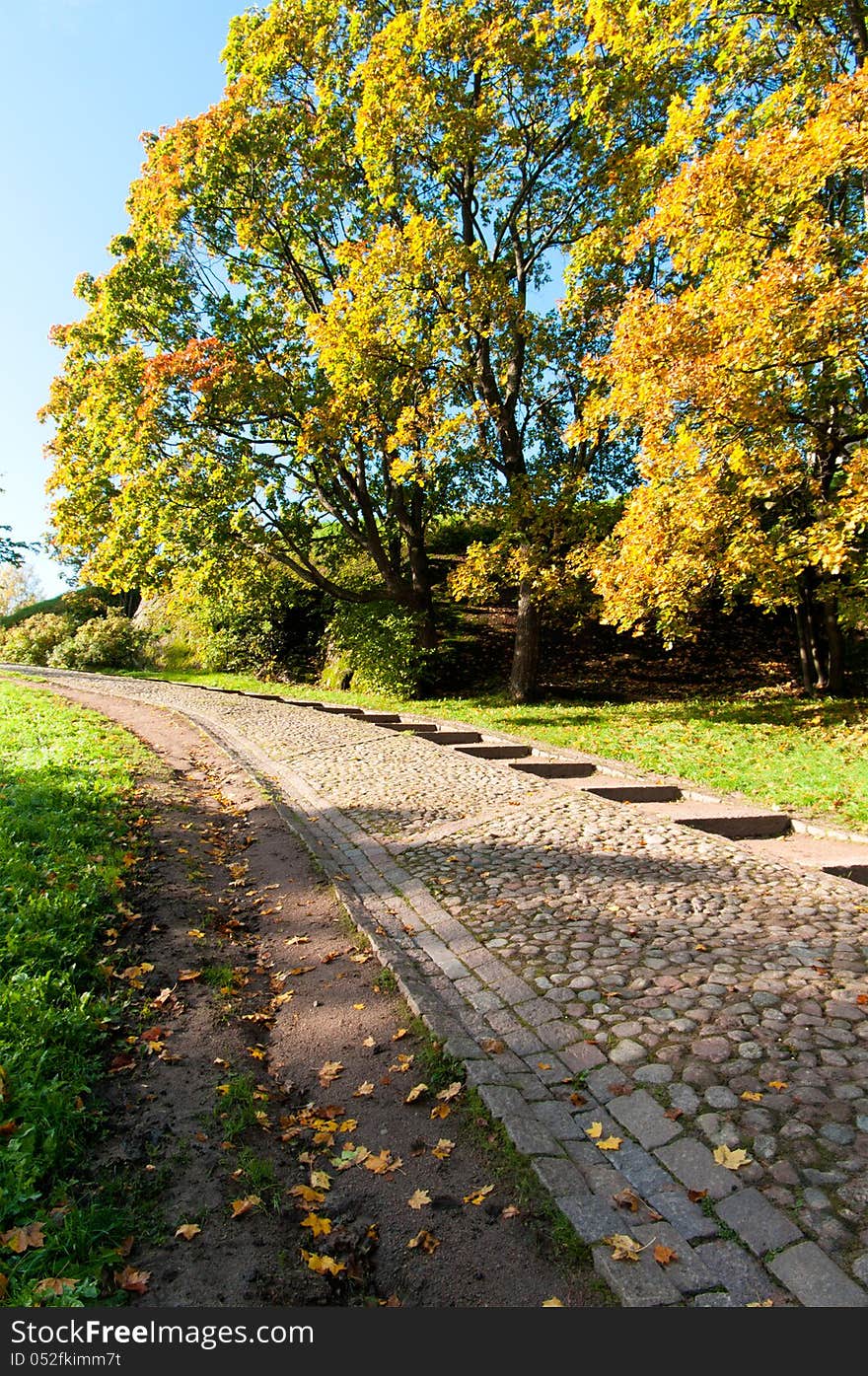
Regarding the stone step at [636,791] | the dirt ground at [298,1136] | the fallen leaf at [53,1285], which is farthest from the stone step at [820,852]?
the fallen leaf at [53,1285]

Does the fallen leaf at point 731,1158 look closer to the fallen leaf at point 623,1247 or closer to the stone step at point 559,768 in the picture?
the fallen leaf at point 623,1247

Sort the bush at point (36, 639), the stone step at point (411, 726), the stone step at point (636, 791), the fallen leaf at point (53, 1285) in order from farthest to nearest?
1. the bush at point (36, 639)
2. the stone step at point (411, 726)
3. the stone step at point (636, 791)
4. the fallen leaf at point (53, 1285)

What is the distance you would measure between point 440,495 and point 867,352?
1086 centimetres

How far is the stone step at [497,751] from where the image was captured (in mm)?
10234

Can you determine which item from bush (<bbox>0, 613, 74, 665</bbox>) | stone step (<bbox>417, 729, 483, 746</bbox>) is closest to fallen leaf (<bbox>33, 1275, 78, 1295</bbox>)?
stone step (<bbox>417, 729, 483, 746</bbox>)

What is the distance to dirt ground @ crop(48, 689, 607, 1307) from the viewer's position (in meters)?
2.38

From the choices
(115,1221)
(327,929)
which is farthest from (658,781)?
(115,1221)

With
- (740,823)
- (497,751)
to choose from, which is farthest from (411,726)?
(740,823)

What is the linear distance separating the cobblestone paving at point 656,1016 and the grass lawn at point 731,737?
7.03ft

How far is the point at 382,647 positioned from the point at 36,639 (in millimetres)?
18180

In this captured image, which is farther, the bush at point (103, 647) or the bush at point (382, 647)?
the bush at point (103, 647)

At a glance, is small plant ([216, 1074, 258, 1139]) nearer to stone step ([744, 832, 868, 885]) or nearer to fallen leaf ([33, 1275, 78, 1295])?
fallen leaf ([33, 1275, 78, 1295])

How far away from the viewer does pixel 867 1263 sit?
7.25 feet

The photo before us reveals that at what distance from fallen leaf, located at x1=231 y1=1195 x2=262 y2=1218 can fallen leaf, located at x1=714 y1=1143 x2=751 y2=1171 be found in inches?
69.0
